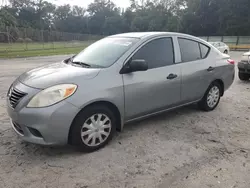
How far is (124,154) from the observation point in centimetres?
338

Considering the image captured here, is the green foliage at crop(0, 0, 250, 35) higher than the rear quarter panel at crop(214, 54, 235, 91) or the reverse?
higher

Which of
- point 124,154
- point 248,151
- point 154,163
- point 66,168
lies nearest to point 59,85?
point 66,168

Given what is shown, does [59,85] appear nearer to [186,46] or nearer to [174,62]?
[174,62]

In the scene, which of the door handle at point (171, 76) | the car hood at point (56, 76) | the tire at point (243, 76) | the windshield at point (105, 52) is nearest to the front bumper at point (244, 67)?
the tire at point (243, 76)

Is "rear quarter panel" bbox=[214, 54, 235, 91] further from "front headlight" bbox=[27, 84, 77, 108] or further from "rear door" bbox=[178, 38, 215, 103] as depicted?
"front headlight" bbox=[27, 84, 77, 108]

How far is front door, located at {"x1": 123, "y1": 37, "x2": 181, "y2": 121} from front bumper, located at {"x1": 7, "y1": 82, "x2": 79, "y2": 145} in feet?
3.11

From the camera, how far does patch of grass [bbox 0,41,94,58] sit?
22.0 m

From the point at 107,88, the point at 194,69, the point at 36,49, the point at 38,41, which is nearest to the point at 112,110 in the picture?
the point at 107,88

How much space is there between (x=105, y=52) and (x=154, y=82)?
927 millimetres

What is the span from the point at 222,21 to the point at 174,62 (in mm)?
53629

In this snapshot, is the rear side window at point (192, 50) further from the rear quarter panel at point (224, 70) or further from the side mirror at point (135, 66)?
the side mirror at point (135, 66)

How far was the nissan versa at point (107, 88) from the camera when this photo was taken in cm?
307

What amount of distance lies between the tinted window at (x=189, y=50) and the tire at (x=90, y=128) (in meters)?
1.86

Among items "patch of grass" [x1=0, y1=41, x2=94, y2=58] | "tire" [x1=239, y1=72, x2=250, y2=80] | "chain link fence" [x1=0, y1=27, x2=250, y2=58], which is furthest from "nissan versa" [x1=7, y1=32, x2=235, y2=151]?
"chain link fence" [x1=0, y1=27, x2=250, y2=58]
